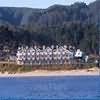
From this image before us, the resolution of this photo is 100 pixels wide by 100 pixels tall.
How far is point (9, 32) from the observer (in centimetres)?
9725

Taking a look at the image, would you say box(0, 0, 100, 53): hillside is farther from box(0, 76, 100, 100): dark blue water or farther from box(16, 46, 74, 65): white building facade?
box(0, 76, 100, 100): dark blue water

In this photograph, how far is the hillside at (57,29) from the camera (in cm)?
9550

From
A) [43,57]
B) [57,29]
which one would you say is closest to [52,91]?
[43,57]

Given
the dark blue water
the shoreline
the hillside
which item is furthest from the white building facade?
the dark blue water

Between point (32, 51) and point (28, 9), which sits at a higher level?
point (28, 9)

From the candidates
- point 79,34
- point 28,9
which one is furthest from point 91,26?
point 28,9

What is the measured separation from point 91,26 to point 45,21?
105 feet

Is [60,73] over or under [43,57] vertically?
under

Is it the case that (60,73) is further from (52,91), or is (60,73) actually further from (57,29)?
(57,29)

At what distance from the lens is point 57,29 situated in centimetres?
11112

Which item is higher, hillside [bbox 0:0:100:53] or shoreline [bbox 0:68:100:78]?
hillside [bbox 0:0:100:53]

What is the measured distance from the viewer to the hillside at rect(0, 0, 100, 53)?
3760 inches

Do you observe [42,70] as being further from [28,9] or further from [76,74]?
[28,9]

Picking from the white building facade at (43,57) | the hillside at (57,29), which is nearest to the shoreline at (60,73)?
the white building facade at (43,57)
